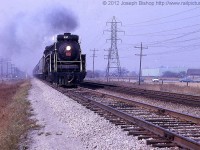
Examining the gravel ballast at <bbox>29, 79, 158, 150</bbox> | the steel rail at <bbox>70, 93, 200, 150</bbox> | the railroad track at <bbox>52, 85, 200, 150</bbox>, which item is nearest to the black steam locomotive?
the railroad track at <bbox>52, 85, 200, 150</bbox>

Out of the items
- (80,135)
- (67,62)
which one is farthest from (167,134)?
(67,62)

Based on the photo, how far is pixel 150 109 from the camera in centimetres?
1419

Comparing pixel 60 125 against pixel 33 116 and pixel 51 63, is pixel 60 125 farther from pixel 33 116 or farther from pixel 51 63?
Result: pixel 51 63

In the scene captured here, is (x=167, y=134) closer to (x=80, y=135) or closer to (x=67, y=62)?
(x=80, y=135)

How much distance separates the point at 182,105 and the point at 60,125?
7301 mm

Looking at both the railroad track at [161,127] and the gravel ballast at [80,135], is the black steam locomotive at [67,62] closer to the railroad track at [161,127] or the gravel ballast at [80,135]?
the railroad track at [161,127]

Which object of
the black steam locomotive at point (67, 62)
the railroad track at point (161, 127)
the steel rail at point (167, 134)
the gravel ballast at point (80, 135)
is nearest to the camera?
the steel rail at point (167, 134)

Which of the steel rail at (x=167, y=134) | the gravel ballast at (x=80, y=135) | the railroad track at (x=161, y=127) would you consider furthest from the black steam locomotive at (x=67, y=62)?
the steel rail at (x=167, y=134)

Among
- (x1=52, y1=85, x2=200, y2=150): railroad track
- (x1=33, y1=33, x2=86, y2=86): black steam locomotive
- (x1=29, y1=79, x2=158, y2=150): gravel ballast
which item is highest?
(x1=33, y1=33, x2=86, y2=86): black steam locomotive

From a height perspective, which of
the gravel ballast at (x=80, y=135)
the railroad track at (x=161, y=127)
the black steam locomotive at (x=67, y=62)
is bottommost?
the gravel ballast at (x=80, y=135)

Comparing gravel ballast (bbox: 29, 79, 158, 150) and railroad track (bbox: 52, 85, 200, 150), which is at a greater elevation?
railroad track (bbox: 52, 85, 200, 150)

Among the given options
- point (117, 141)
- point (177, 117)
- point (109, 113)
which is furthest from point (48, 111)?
point (117, 141)

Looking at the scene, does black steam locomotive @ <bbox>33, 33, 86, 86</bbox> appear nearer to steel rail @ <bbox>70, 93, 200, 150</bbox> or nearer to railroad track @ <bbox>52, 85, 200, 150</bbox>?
railroad track @ <bbox>52, 85, 200, 150</bbox>

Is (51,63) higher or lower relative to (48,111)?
higher
